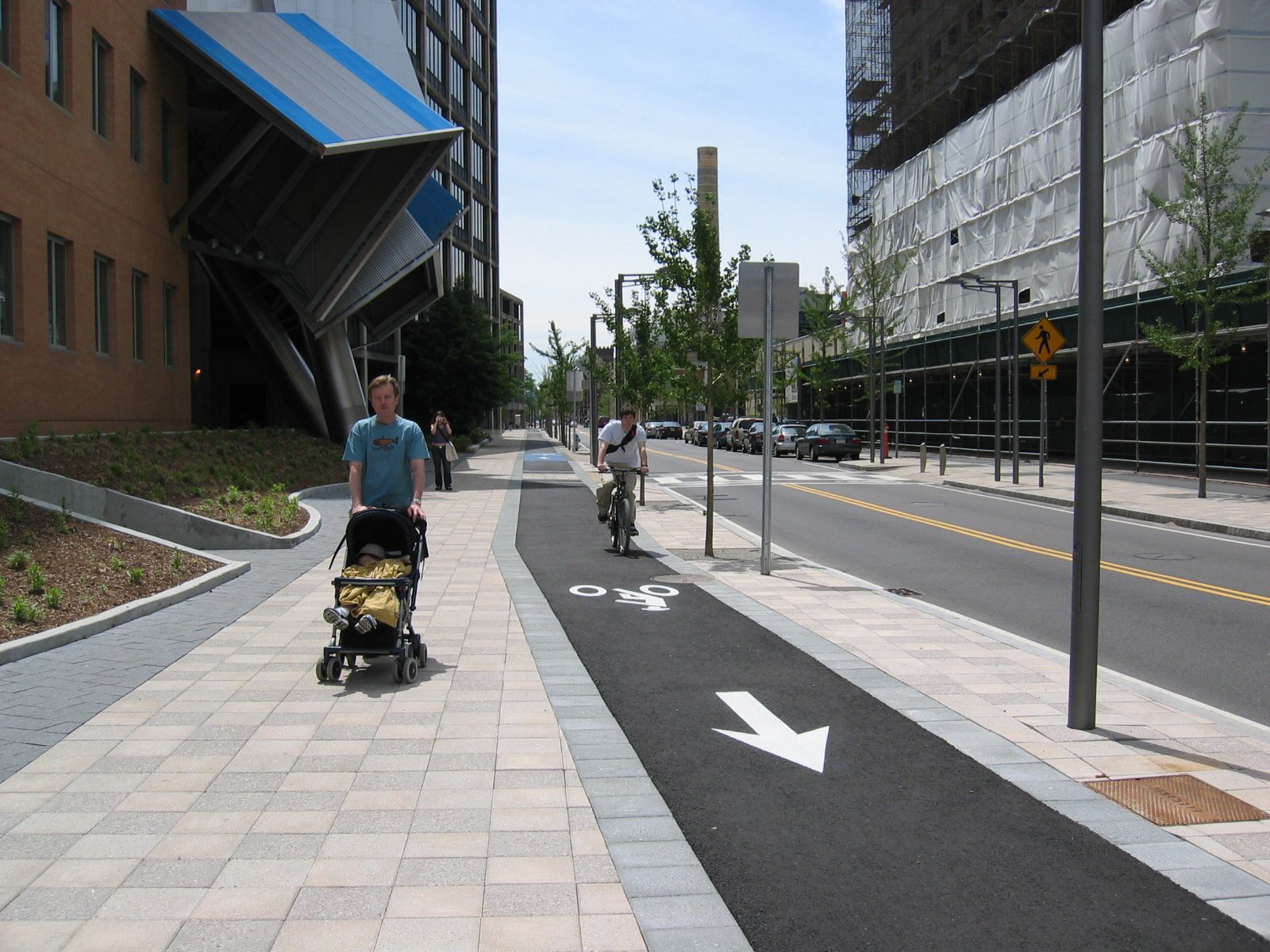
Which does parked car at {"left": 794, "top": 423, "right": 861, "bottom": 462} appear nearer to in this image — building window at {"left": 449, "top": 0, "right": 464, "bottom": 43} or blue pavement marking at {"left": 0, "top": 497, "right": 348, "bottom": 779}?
blue pavement marking at {"left": 0, "top": 497, "right": 348, "bottom": 779}

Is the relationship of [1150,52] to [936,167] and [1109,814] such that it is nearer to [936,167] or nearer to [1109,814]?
[936,167]

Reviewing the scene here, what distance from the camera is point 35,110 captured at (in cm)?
1789

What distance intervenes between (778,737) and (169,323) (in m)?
23.3

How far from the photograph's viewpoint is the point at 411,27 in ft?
207

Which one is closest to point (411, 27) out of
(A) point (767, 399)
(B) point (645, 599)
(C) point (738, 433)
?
(C) point (738, 433)

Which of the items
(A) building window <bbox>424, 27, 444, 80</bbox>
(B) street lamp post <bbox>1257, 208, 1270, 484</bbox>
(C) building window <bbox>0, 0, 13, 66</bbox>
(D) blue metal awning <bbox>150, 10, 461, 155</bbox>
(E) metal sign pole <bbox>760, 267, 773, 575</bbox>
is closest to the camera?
(E) metal sign pole <bbox>760, 267, 773, 575</bbox>

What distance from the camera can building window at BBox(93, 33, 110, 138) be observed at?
70.7 feet

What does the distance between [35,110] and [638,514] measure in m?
11.9

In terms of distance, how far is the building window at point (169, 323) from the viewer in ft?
83.8

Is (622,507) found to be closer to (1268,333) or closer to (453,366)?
(1268,333)

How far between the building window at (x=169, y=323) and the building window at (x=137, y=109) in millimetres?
3081

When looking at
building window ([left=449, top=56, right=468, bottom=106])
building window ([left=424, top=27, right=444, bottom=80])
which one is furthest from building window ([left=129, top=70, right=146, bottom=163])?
building window ([left=449, top=56, right=468, bottom=106])

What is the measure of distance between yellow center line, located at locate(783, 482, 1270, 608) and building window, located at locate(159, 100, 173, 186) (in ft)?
54.7

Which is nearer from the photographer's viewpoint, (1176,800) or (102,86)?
(1176,800)
